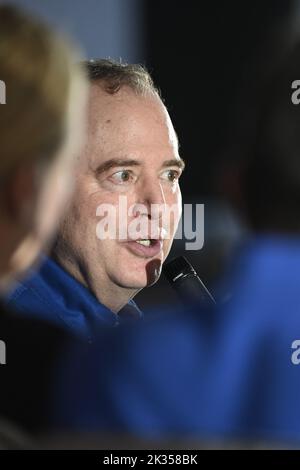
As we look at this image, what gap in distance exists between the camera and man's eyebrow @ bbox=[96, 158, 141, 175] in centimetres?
123

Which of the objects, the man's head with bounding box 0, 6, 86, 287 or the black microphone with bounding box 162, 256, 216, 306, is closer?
the man's head with bounding box 0, 6, 86, 287

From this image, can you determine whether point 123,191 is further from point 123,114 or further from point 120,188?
point 123,114

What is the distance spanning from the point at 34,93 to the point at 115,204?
0.63 metres

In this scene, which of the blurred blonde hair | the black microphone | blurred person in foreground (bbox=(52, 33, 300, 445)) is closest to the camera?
the blurred blonde hair

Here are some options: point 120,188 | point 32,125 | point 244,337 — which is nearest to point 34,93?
point 32,125

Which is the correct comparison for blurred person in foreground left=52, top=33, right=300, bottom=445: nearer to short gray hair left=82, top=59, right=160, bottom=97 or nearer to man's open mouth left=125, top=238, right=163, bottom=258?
man's open mouth left=125, top=238, right=163, bottom=258

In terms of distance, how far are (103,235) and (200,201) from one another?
0.18 metres

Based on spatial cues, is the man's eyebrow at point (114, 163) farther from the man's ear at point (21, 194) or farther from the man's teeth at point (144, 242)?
the man's ear at point (21, 194)

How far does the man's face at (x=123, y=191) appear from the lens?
123 cm

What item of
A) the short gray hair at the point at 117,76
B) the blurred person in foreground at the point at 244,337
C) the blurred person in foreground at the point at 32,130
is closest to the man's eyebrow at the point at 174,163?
the short gray hair at the point at 117,76

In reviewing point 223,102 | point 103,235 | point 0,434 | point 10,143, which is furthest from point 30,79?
point 223,102

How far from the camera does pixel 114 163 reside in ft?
4.06

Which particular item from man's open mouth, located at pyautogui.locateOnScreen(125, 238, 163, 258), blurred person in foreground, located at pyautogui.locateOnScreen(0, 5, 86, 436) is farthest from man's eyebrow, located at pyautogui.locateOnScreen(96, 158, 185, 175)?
blurred person in foreground, located at pyautogui.locateOnScreen(0, 5, 86, 436)

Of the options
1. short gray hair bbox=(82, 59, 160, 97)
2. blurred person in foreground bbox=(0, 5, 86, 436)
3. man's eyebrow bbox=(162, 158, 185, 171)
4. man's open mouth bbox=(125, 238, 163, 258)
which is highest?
short gray hair bbox=(82, 59, 160, 97)
